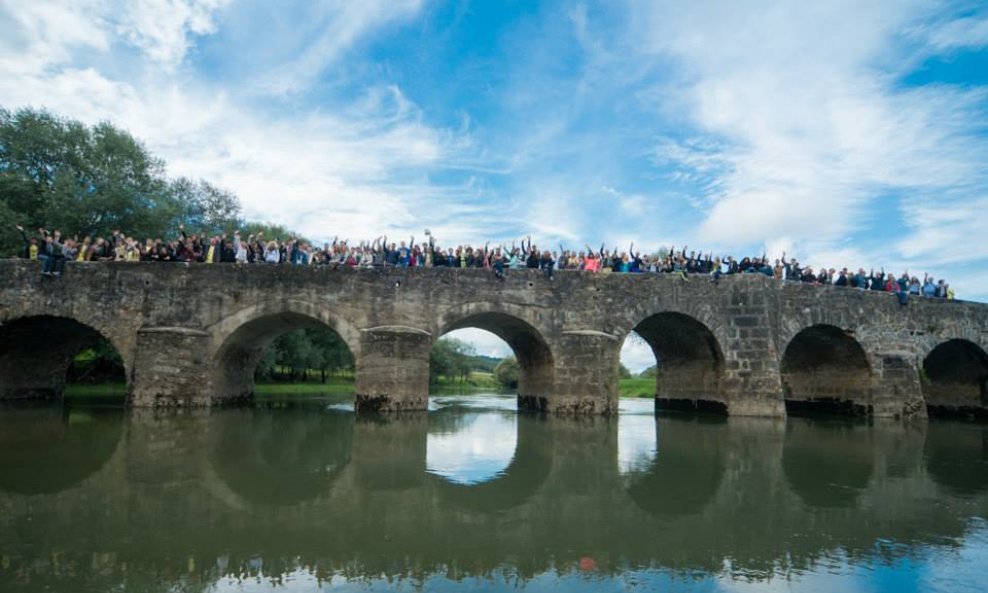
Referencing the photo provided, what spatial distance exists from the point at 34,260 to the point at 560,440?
14.8 metres

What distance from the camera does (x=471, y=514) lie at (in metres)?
6.28

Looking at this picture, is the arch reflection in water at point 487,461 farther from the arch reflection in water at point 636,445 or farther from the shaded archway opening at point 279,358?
the shaded archway opening at point 279,358

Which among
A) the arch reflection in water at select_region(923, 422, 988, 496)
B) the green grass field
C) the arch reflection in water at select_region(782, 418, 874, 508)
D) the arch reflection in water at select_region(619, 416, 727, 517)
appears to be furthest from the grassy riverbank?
the arch reflection in water at select_region(619, 416, 727, 517)

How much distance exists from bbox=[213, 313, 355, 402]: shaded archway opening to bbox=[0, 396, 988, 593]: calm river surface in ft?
18.6

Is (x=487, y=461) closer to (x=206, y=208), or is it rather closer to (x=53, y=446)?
(x=53, y=446)

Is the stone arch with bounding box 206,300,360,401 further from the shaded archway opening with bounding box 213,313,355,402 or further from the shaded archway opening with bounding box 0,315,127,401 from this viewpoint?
the shaded archway opening with bounding box 0,315,127,401

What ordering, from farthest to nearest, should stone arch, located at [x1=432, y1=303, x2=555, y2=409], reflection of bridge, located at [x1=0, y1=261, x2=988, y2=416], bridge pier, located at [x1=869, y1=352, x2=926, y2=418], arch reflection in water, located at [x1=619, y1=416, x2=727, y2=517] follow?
bridge pier, located at [x1=869, y1=352, x2=926, y2=418] < stone arch, located at [x1=432, y1=303, x2=555, y2=409] < reflection of bridge, located at [x1=0, y1=261, x2=988, y2=416] < arch reflection in water, located at [x1=619, y1=416, x2=727, y2=517]

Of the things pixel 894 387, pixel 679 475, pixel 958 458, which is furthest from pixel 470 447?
pixel 894 387

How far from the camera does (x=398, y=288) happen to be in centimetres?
1697

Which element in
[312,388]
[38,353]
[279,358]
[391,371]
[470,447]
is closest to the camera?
[470,447]

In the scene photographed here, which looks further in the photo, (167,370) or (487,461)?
(167,370)

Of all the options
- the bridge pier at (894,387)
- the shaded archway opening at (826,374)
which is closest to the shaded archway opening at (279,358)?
the shaded archway opening at (826,374)

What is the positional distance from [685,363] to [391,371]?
1100 centimetres

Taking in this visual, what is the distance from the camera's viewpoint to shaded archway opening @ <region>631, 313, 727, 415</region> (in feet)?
62.3
